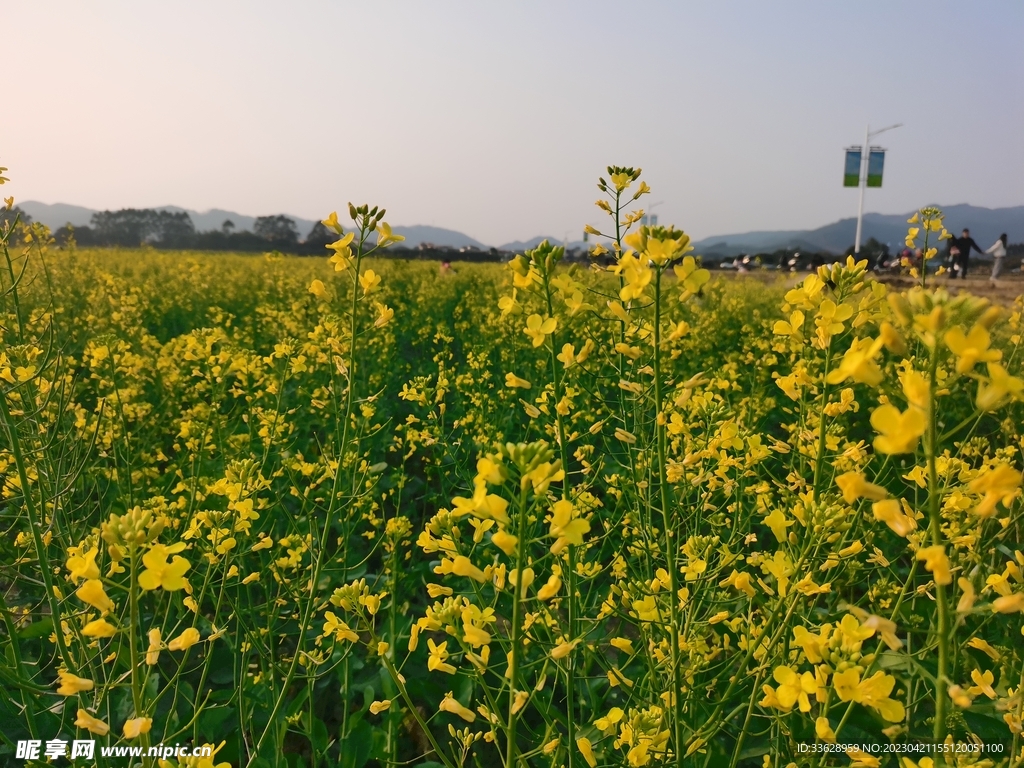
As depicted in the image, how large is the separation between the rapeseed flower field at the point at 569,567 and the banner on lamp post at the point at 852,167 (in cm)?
2524

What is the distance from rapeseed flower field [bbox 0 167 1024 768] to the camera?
1003 mm

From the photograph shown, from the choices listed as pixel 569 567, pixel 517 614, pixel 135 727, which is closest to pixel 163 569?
pixel 135 727

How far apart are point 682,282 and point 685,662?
1123mm

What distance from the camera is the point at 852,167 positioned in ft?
84.3

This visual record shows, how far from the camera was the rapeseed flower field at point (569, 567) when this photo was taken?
1.00m

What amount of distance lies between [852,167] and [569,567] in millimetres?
29876

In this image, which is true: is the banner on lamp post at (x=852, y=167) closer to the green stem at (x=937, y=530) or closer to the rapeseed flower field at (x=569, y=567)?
the rapeseed flower field at (x=569, y=567)

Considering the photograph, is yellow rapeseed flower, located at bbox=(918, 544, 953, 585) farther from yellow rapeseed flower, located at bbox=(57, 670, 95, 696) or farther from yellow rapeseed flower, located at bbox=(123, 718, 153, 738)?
yellow rapeseed flower, located at bbox=(57, 670, 95, 696)

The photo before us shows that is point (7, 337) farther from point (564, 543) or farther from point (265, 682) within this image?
point (564, 543)

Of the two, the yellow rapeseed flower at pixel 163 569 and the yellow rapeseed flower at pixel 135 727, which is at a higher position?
the yellow rapeseed flower at pixel 163 569

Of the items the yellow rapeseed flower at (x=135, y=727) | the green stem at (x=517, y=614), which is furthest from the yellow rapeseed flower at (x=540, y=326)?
the yellow rapeseed flower at (x=135, y=727)

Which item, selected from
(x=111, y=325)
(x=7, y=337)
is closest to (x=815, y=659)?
(x=7, y=337)

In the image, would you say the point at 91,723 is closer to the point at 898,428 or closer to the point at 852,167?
the point at 898,428

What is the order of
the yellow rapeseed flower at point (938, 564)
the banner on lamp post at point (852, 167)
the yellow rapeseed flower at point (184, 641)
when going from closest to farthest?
1. the yellow rapeseed flower at point (938, 564)
2. the yellow rapeseed flower at point (184, 641)
3. the banner on lamp post at point (852, 167)
